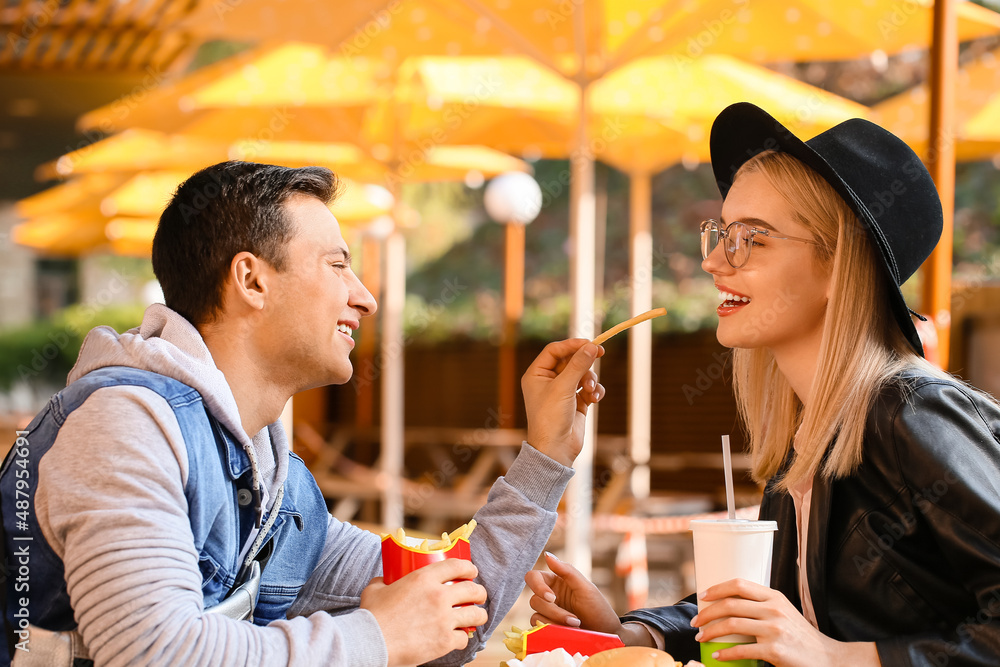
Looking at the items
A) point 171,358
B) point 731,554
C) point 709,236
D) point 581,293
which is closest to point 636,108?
point 581,293

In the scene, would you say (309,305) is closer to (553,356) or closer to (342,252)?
(342,252)

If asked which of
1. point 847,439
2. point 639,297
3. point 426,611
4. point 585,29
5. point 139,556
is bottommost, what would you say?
point 426,611

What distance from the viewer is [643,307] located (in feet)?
24.3

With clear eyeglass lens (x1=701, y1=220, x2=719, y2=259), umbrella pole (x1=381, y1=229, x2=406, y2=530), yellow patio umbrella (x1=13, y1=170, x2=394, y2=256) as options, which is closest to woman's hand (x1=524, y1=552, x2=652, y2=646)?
clear eyeglass lens (x1=701, y1=220, x2=719, y2=259)

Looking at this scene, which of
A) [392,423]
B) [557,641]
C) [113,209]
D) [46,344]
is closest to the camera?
[557,641]

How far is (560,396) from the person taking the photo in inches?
71.4

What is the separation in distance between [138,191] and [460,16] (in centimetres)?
530

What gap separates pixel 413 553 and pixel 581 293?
374 centimetres

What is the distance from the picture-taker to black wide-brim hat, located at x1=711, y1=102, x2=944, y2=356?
62.7 inches

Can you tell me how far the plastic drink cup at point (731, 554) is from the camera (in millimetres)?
1255

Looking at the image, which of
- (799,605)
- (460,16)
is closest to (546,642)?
(799,605)

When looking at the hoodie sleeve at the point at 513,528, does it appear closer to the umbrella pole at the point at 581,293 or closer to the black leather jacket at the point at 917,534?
the black leather jacket at the point at 917,534

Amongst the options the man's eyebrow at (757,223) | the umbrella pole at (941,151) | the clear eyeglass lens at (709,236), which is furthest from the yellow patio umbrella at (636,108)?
the man's eyebrow at (757,223)

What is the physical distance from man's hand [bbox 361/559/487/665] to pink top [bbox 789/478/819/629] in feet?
2.03
